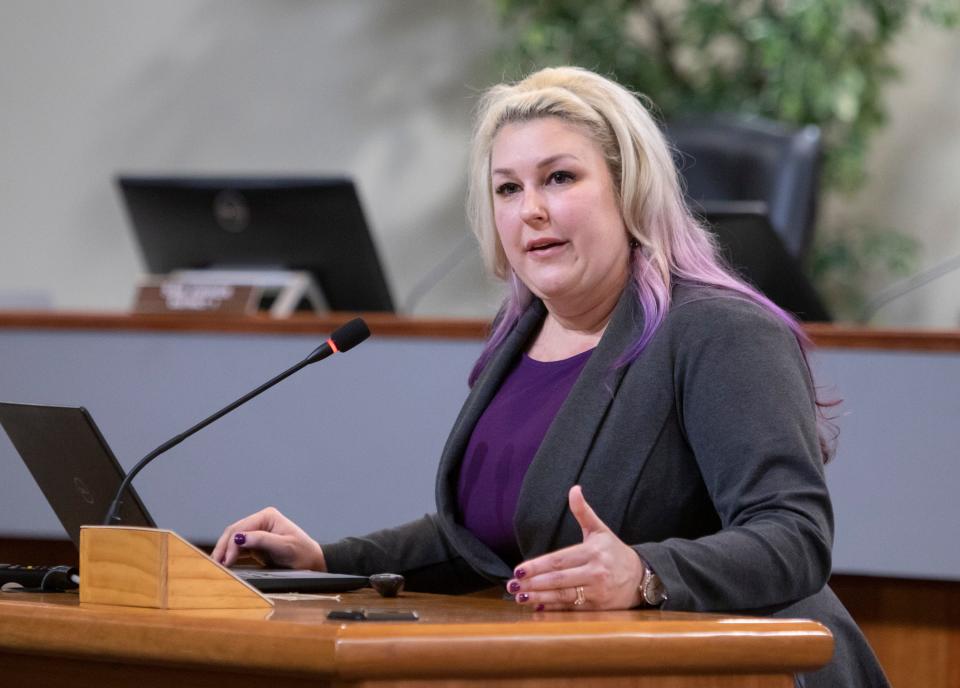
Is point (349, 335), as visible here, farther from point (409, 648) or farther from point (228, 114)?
point (228, 114)

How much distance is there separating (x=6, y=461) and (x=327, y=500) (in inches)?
26.5

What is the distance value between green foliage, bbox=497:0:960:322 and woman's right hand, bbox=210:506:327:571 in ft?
10.0

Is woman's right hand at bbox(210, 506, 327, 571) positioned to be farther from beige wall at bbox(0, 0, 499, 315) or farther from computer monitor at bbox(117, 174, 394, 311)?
beige wall at bbox(0, 0, 499, 315)

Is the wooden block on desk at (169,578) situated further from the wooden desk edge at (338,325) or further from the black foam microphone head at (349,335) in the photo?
the wooden desk edge at (338,325)

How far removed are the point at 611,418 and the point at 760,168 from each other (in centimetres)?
253

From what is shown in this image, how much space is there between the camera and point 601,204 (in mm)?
1750

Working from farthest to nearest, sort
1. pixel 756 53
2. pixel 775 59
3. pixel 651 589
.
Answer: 1. pixel 756 53
2. pixel 775 59
3. pixel 651 589

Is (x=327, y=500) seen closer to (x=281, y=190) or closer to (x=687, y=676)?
(x=281, y=190)

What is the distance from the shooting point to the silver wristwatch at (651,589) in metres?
1.40

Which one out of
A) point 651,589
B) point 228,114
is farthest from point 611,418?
point 228,114

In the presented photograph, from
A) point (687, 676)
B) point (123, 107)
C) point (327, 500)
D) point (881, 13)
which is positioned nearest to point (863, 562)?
point (327, 500)

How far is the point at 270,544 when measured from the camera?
5.93 feet

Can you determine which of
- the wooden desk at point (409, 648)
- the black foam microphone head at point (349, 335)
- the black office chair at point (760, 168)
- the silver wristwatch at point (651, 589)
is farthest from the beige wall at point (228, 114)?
the wooden desk at point (409, 648)

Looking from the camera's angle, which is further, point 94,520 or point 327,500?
point 327,500
